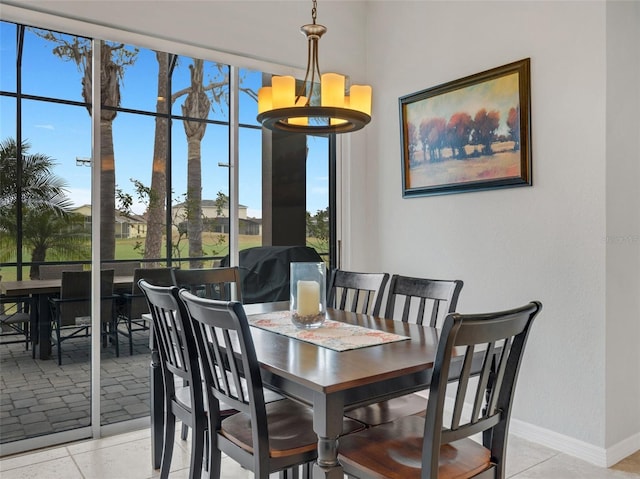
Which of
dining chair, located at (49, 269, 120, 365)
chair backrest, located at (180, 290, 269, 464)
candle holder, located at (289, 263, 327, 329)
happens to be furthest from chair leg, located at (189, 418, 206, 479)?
dining chair, located at (49, 269, 120, 365)

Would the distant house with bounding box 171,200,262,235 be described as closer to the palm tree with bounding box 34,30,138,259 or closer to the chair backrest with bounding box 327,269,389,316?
the palm tree with bounding box 34,30,138,259

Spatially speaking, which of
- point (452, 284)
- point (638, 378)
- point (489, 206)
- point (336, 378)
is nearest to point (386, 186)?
point (489, 206)

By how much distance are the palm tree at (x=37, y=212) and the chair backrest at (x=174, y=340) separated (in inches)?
39.9

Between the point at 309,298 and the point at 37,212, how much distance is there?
1713 mm

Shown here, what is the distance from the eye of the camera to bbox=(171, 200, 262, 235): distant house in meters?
3.34

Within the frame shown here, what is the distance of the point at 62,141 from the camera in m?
2.91

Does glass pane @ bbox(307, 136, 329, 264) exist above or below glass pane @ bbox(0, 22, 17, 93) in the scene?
below

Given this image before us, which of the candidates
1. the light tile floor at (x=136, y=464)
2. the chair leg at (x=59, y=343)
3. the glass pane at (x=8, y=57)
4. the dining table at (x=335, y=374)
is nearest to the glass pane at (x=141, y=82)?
the glass pane at (x=8, y=57)

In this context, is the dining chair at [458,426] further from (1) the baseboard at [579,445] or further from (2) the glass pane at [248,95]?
(2) the glass pane at [248,95]

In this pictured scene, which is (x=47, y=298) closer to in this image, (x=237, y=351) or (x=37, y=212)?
(x=37, y=212)

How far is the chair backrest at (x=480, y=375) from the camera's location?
1.41 meters

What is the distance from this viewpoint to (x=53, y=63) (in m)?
2.88

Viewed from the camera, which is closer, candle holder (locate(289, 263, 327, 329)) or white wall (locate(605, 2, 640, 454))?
candle holder (locate(289, 263, 327, 329))

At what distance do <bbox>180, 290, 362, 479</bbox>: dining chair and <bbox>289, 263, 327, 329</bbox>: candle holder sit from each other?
338 mm
